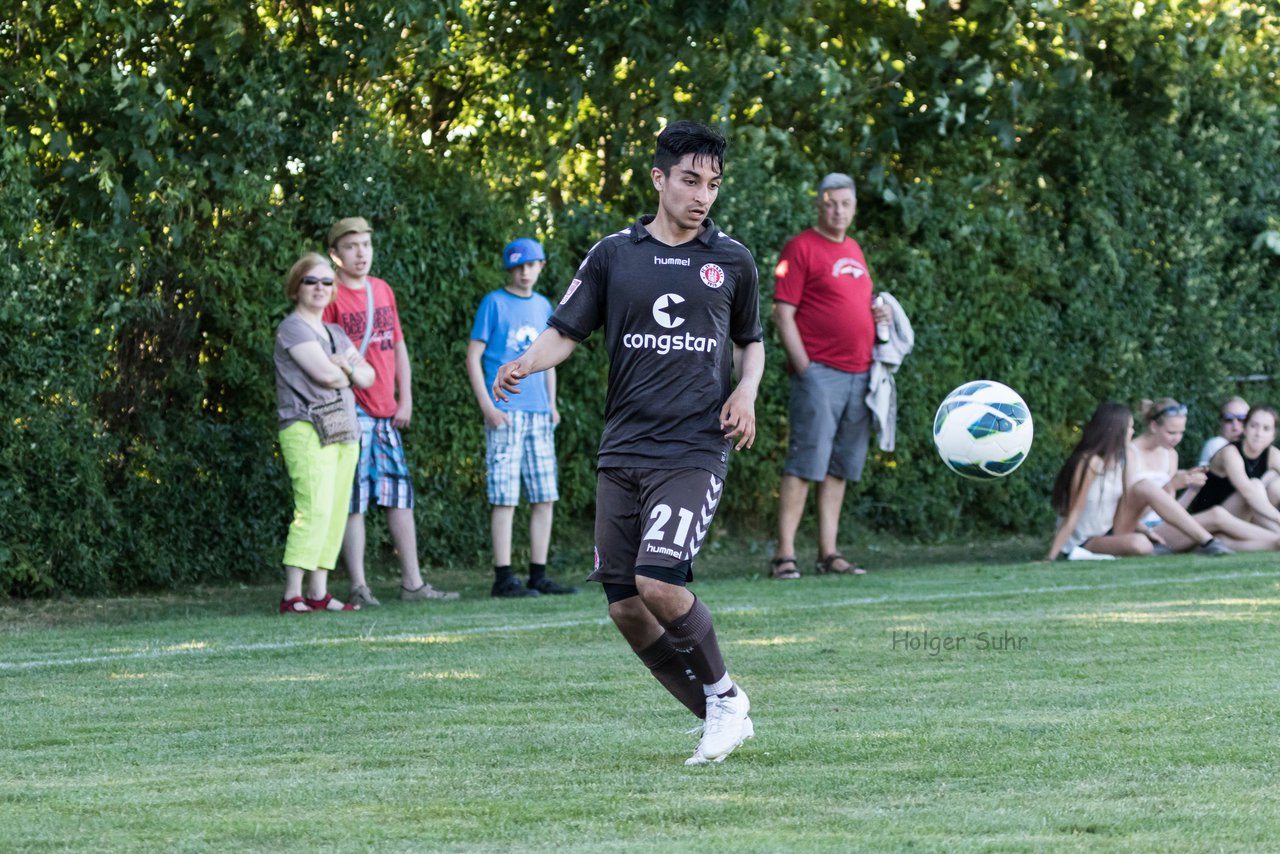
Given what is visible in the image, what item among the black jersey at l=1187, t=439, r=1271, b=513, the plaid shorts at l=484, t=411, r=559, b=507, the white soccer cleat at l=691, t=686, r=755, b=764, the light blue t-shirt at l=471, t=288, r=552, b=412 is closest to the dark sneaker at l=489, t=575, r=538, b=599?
the plaid shorts at l=484, t=411, r=559, b=507

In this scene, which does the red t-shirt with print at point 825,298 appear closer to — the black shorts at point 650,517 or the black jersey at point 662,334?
the black jersey at point 662,334

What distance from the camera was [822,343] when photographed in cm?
1193

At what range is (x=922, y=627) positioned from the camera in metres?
8.62

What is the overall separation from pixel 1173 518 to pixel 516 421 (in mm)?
4884

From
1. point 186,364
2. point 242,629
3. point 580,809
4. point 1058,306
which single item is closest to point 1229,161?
point 1058,306

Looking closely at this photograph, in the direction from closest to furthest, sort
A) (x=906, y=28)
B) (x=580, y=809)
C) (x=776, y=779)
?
1. (x=580, y=809)
2. (x=776, y=779)
3. (x=906, y=28)

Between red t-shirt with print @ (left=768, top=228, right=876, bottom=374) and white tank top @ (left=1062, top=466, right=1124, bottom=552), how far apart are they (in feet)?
6.86

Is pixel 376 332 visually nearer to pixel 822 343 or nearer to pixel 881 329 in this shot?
pixel 822 343

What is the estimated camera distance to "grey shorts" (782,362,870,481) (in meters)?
11.9

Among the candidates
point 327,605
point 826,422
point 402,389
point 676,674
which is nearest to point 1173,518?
point 826,422

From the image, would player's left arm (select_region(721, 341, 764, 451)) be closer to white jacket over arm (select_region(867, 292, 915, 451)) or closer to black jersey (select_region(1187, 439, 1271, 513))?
white jacket over arm (select_region(867, 292, 915, 451))

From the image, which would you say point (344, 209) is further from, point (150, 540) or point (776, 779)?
point (776, 779)

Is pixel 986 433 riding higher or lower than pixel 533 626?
higher

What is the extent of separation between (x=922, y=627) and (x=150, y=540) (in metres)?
4.94
